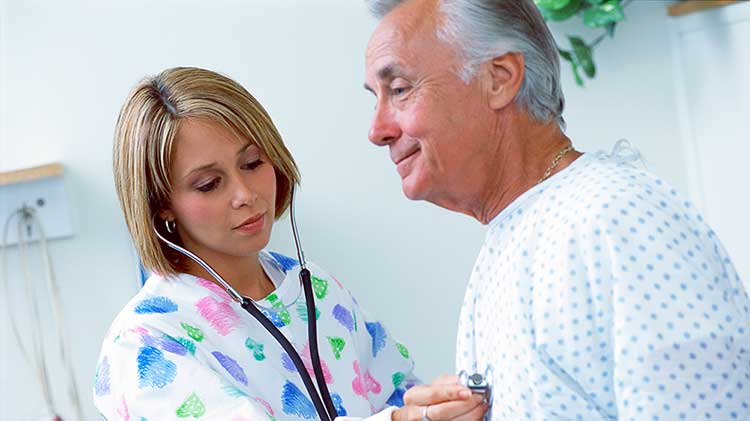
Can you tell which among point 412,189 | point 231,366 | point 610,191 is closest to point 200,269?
point 231,366

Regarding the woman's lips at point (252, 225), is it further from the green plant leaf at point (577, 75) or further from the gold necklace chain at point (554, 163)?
the green plant leaf at point (577, 75)

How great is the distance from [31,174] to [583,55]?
50.6 inches

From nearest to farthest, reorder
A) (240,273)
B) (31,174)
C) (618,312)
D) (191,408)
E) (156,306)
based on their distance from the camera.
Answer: (618,312) → (191,408) → (156,306) → (240,273) → (31,174)

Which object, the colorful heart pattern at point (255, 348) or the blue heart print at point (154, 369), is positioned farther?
the colorful heart pattern at point (255, 348)

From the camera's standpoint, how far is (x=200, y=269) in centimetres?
163

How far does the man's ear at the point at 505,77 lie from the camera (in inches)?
46.6

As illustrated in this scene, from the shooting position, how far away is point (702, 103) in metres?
2.56

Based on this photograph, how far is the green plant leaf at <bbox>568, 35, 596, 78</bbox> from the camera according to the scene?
2.53 metres

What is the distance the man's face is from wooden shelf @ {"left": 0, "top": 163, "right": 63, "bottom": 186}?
1168 millimetres

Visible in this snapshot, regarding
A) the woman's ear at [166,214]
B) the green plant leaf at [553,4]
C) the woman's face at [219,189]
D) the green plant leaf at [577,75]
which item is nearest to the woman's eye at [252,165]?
the woman's face at [219,189]

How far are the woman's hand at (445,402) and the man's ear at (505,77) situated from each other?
0.32 m

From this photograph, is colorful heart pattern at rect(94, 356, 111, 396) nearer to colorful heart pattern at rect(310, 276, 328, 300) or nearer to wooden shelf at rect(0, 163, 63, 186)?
colorful heart pattern at rect(310, 276, 328, 300)

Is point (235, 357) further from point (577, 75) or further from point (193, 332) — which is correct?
point (577, 75)

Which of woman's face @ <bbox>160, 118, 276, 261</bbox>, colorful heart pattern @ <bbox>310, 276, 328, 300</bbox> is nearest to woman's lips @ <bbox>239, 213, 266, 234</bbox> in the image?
woman's face @ <bbox>160, 118, 276, 261</bbox>
